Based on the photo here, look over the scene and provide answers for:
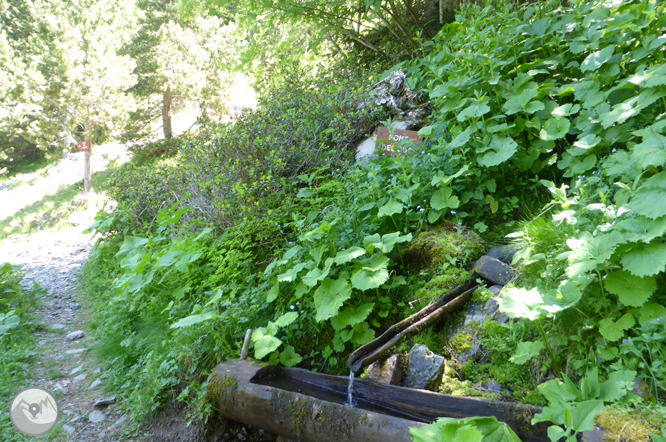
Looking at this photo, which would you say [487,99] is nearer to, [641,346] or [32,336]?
[641,346]

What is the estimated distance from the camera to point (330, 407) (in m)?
2.18

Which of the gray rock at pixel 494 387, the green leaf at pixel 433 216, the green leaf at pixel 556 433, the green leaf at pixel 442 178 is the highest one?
the green leaf at pixel 442 178

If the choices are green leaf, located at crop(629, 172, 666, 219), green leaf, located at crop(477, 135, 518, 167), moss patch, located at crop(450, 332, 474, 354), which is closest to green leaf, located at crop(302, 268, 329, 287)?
moss patch, located at crop(450, 332, 474, 354)

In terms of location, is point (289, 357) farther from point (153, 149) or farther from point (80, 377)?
point (153, 149)

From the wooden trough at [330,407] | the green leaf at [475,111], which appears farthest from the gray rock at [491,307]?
the green leaf at [475,111]

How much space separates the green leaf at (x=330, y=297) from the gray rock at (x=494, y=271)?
→ 0.96 m

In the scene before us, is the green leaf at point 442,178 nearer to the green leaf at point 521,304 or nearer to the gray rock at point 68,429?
the green leaf at point 521,304

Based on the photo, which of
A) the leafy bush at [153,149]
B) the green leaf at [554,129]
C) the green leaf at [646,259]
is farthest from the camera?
the leafy bush at [153,149]

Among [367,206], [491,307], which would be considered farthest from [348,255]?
[491,307]

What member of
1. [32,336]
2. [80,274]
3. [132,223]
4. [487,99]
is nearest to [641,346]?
[487,99]

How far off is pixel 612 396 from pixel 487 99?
8.28 feet

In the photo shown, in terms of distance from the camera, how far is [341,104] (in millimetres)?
6133

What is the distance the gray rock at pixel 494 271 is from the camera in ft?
8.64

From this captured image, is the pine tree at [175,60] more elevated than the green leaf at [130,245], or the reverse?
the pine tree at [175,60]
